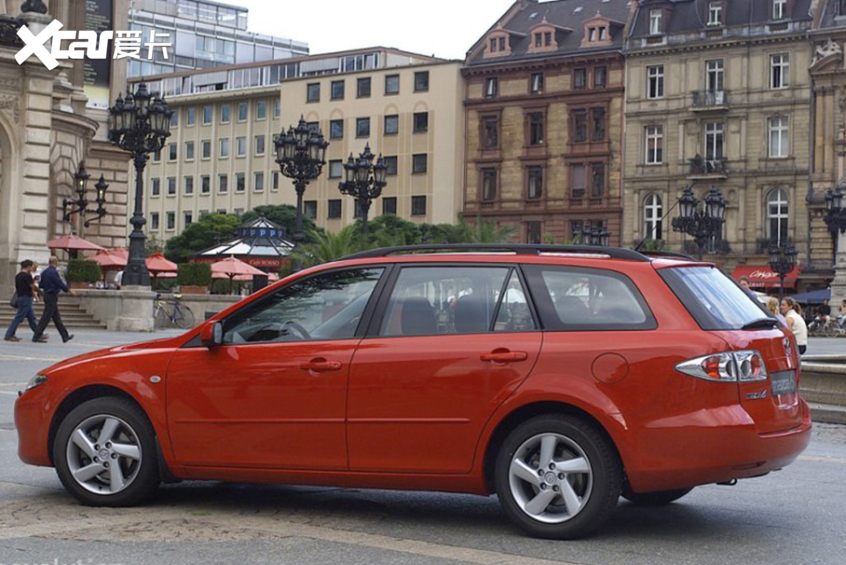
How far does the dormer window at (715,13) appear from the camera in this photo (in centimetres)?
7544

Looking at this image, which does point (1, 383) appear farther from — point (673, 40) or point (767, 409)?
point (673, 40)

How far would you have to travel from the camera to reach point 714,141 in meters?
75.6

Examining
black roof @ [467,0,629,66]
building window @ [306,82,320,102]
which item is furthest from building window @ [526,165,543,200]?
building window @ [306,82,320,102]

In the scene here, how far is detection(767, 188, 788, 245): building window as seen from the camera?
73000 mm

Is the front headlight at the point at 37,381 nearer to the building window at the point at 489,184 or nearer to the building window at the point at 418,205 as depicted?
the building window at the point at 489,184

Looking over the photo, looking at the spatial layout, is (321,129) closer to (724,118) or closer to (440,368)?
(724,118)

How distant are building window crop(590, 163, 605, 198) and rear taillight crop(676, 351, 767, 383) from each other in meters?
73.5

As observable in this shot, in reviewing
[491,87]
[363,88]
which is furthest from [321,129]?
[491,87]

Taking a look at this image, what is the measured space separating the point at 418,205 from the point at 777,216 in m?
24.0

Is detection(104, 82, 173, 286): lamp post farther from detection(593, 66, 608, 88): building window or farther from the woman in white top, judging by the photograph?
detection(593, 66, 608, 88): building window

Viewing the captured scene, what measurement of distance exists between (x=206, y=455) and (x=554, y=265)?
218cm

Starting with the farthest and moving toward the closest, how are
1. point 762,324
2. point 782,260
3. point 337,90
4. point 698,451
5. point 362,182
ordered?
point 337,90 < point 782,260 < point 362,182 < point 762,324 < point 698,451

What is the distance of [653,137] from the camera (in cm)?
7762

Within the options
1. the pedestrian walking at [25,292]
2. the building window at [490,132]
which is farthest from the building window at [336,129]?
the pedestrian walking at [25,292]
